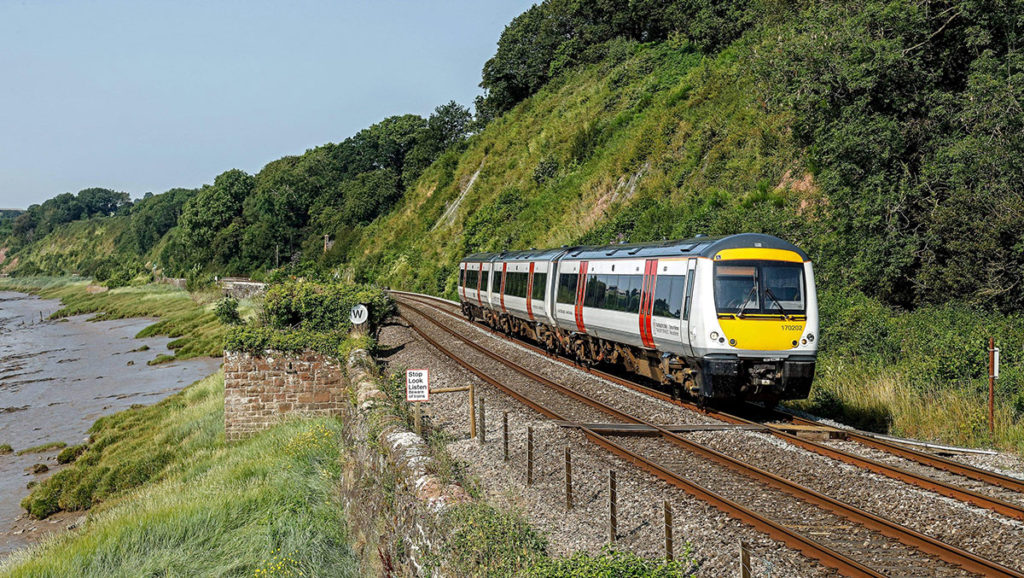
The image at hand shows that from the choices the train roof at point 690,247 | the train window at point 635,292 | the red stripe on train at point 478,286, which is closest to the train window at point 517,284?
the train roof at point 690,247

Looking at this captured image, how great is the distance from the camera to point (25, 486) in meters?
21.8

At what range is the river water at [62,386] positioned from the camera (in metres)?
22.7

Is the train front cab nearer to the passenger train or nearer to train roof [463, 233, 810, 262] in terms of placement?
the passenger train

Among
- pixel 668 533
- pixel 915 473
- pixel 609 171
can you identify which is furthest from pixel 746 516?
pixel 609 171

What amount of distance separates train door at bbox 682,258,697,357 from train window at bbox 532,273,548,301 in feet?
28.4

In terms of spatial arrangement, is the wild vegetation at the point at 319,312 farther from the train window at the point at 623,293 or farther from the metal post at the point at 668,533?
the metal post at the point at 668,533

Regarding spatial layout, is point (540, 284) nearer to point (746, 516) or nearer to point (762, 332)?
point (762, 332)

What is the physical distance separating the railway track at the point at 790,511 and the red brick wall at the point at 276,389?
7448 millimetres

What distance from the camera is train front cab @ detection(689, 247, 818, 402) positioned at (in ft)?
40.1

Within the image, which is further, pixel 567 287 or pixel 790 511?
pixel 567 287

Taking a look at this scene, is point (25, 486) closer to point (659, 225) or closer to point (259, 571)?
point (259, 571)

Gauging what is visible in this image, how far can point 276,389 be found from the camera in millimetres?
18578

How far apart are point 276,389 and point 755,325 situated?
473 inches

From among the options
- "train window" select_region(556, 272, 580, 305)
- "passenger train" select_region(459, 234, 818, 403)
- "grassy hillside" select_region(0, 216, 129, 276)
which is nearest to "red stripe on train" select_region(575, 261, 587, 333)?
"train window" select_region(556, 272, 580, 305)
